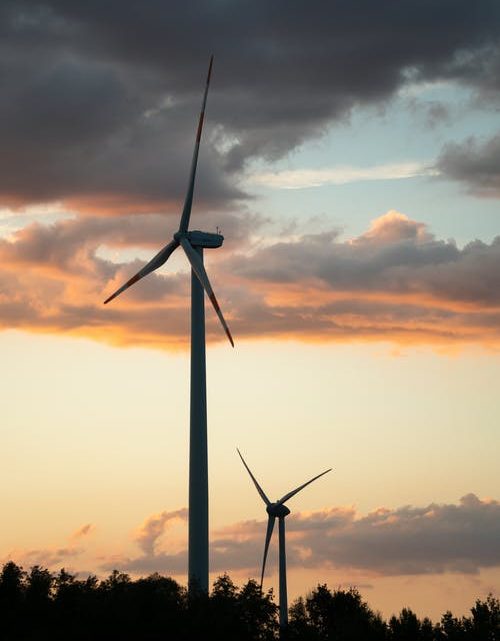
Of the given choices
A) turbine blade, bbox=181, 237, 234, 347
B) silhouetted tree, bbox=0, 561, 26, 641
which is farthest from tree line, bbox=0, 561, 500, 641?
turbine blade, bbox=181, 237, 234, 347

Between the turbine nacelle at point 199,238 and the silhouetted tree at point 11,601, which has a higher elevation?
the turbine nacelle at point 199,238

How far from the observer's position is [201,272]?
166 m

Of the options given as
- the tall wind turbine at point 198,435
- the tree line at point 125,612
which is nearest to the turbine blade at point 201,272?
the tall wind turbine at point 198,435

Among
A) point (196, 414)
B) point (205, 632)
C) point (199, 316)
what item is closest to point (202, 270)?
point (199, 316)

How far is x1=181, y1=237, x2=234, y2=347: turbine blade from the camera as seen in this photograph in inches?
6201

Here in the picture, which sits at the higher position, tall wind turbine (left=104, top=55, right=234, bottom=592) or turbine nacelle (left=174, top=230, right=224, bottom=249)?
turbine nacelle (left=174, top=230, right=224, bottom=249)

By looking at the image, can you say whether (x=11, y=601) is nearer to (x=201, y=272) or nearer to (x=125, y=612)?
(x=125, y=612)

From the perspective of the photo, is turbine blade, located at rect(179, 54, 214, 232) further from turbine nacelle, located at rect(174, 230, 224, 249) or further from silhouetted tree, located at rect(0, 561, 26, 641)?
silhouetted tree, located at rect(0, 561, 26, 641)

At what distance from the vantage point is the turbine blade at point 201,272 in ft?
517

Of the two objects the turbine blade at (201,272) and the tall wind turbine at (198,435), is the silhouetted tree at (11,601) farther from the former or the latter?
the turbine blade at (201,272)

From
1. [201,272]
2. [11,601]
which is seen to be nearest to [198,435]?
[201,272]

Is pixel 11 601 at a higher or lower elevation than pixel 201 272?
lower

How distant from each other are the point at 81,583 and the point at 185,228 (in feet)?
158

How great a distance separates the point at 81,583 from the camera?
18738 cm
